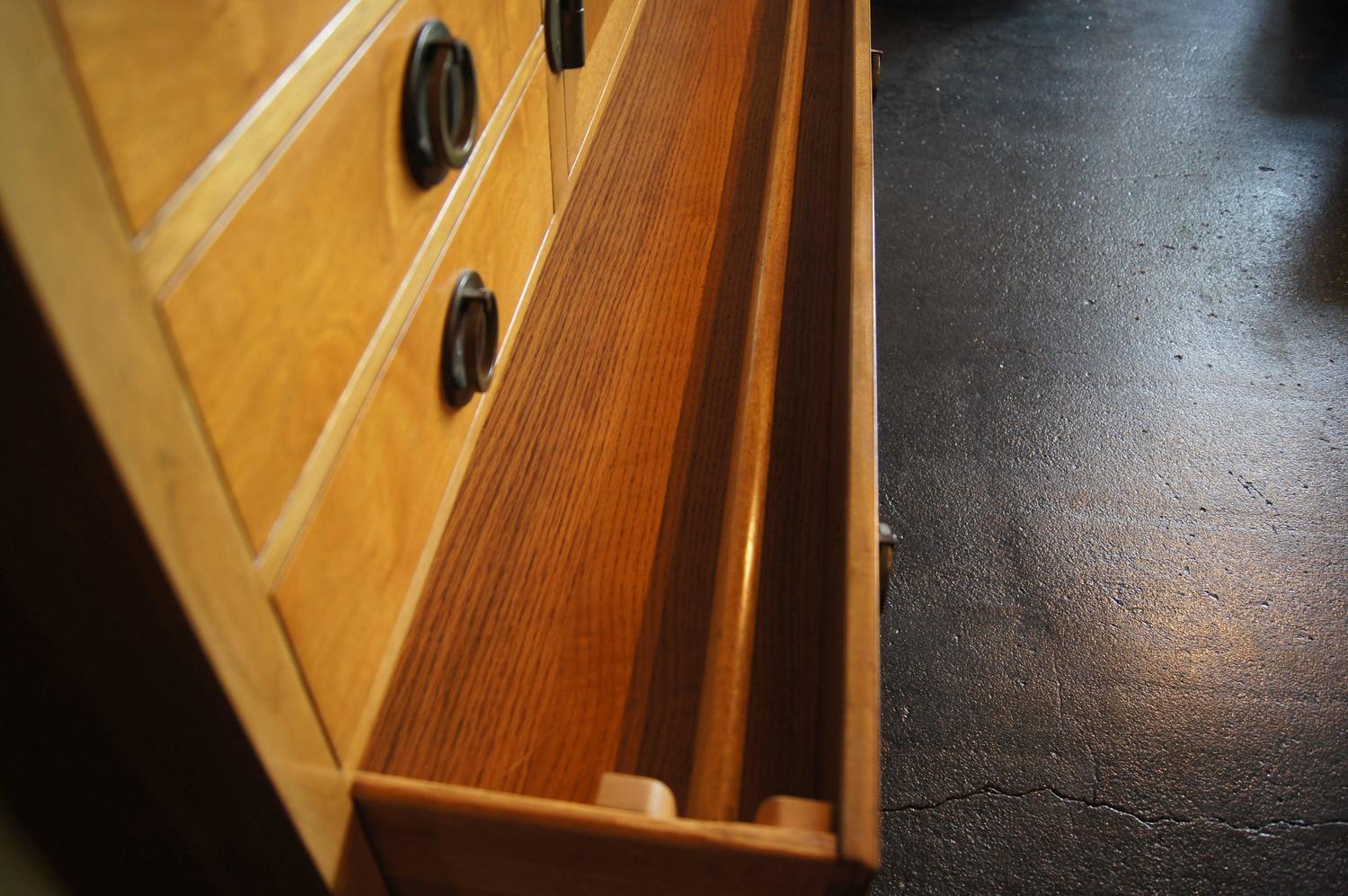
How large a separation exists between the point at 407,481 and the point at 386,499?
1.3 inches

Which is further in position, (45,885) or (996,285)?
(996,285)

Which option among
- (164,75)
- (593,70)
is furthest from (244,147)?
(593,70)

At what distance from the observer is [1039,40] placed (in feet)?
11.0

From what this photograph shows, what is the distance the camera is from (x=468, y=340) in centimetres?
64

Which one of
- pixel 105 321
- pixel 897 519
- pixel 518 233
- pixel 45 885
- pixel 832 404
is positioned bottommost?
pixel 897 519

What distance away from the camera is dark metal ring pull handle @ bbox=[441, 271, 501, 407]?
24.0 inches

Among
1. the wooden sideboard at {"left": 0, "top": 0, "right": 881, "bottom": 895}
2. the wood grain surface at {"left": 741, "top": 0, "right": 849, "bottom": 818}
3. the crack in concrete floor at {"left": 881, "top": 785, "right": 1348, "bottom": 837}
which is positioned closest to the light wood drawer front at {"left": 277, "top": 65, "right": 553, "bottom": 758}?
the wooden sideboard at {"left": 0, "top": 0, "right": 881, "bottom": 895}

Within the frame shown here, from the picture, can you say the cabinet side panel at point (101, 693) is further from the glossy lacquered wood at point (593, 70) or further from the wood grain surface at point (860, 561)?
the glossy lacquered wood at point (593, 70)

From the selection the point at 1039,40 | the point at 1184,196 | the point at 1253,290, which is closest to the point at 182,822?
the point at 1253,290

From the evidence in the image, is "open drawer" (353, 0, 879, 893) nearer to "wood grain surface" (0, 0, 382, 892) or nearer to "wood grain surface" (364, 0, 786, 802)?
"wood grain surface" (364, 0, 786, 802)

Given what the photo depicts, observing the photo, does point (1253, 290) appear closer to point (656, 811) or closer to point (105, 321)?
point (656, 811)

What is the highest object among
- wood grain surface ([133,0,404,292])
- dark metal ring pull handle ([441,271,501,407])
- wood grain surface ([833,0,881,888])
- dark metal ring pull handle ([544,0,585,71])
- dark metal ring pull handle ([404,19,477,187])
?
wood grain surface ([133,0,404,292])

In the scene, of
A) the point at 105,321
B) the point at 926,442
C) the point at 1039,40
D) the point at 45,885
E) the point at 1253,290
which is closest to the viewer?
the point at 105,321

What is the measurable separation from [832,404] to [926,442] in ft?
4.03
